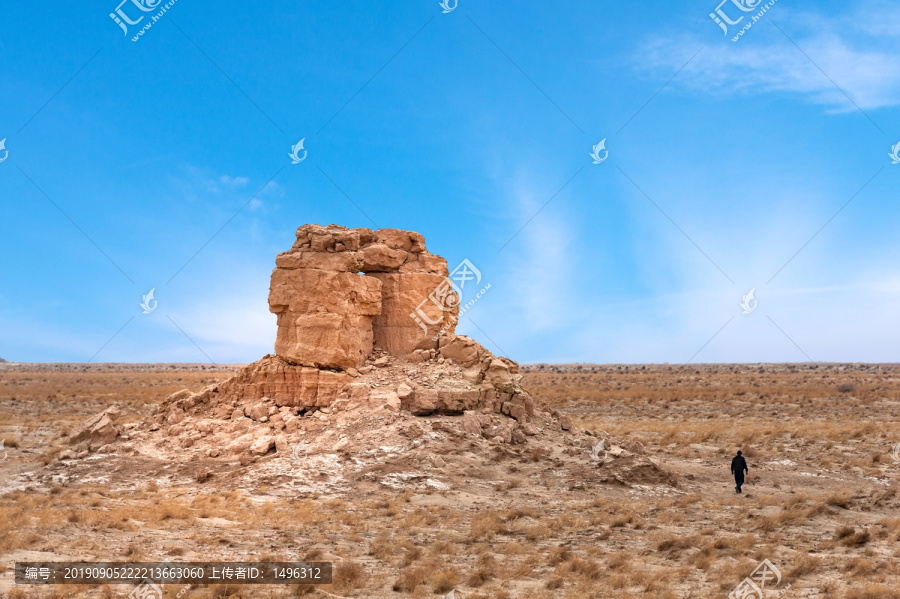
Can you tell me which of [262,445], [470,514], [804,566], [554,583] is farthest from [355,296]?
[804,566]

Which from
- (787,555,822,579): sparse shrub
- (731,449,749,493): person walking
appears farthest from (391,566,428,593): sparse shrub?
(731,449,749,493): person walking

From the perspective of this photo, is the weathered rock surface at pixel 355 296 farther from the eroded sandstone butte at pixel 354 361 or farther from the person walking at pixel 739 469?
the person walking at pixel 739 469

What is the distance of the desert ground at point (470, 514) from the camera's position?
28.6 ft

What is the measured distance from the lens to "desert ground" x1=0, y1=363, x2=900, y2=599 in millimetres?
8703

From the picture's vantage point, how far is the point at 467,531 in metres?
11.1

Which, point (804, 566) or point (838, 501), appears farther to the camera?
point (838, 501)

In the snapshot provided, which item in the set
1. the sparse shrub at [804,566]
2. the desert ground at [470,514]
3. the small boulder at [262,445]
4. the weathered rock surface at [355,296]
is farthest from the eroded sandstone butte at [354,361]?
the sparse shrub at [804,566]

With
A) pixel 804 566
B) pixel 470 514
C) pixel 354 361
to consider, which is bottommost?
pixel 804 566

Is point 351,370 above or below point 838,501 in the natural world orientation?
above

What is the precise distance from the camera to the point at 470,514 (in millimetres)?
12273

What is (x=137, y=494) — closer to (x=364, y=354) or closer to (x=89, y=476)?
(x=89, y=476)

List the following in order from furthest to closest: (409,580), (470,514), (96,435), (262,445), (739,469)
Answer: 1. (96,435)
2. (262,445)
3. (739,469)
4. (470,514)
5. (409,580)

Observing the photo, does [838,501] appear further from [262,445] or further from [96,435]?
[96,435]

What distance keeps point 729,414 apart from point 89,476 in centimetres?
2860
